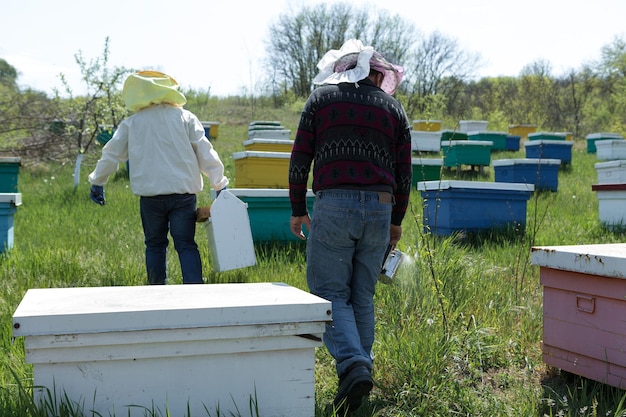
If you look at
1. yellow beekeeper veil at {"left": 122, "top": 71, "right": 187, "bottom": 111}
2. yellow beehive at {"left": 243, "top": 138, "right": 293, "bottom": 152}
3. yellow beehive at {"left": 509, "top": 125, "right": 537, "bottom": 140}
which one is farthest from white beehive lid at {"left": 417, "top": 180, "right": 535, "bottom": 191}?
yellow beehive at {"left": 509, "top": 125, "right": 537, "bottom": 140}

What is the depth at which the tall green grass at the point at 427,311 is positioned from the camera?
269cm

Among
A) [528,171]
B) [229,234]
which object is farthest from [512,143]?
[229,234]

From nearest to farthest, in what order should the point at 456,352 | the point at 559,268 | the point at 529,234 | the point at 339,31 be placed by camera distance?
1. the point at 559,268
2. the point at 456,352
3. the point at 529,234
4. the point at 339,31

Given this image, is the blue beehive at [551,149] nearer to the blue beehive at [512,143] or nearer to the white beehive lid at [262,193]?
the blue beehive at [512,143]

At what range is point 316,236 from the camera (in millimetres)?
2703

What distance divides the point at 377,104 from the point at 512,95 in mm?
37764

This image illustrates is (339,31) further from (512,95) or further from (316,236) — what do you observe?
(316,236)

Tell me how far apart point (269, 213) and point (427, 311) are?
248cm

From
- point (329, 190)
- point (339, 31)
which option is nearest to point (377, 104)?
point (329, 190)

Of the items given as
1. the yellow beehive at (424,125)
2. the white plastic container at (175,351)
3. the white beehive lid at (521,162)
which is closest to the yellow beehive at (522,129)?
the yellow beehive at (424,125)

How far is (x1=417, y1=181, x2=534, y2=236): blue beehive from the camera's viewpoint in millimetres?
6402

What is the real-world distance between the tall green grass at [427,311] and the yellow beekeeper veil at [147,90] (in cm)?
134

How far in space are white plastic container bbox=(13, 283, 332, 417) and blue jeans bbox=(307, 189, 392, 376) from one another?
Result: 20.0 inches

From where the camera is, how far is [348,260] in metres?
2.73
